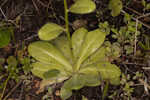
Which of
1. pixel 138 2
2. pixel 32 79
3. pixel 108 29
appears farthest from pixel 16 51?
pixel 138 2

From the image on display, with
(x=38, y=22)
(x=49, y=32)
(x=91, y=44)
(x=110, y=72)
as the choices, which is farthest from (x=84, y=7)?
(x=38, y=22)

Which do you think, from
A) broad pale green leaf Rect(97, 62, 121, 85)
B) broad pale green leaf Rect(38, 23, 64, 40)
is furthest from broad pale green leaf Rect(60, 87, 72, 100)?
broad pale green leaf Rect(38, 23, 64, 40)

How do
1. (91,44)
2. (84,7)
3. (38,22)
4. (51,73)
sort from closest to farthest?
(84,7) < (51,73) < (91,44) < (38,22)

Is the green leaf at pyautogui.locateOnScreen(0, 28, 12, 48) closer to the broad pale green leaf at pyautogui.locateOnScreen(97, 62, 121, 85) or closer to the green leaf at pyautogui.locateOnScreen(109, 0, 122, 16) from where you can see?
the broad pale green leaf at pyautogui.locateOnScreen(97, 62, 121, 85)

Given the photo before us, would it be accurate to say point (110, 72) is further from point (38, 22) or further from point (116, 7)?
point (38, 22)

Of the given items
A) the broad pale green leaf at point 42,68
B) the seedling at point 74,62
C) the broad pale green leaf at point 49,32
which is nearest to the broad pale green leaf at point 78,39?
the seedling at point 74,62

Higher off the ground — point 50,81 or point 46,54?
point 46,54

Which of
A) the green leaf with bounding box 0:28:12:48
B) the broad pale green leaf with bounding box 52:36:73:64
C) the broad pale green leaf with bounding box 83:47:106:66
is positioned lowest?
the broad pale green leaf with bounding box 83:47:106:66
